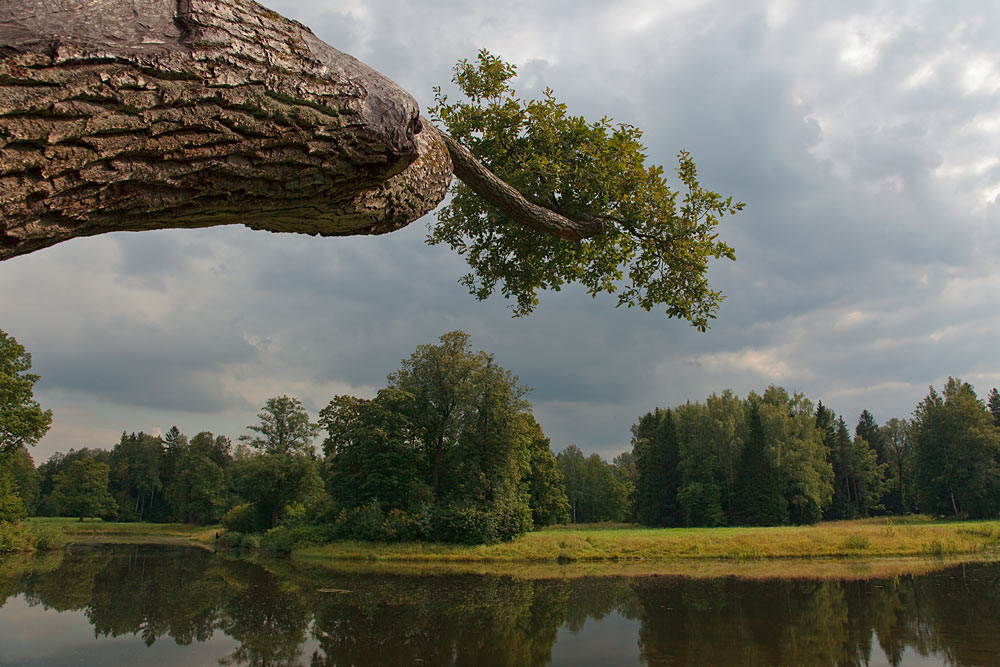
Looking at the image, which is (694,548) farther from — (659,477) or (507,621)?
(659,477)

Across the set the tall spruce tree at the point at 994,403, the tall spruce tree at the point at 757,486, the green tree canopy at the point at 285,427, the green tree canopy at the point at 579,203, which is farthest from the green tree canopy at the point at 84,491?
the tall spruce tree at the point at 994,403

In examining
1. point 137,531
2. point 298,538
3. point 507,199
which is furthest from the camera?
point 137,531

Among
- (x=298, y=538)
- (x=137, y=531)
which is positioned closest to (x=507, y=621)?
(x=298, y=538)

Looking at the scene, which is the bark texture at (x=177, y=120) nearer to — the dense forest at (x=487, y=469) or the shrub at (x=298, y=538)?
the dense forest at (x=487, y=469)

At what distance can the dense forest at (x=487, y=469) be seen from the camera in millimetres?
32344

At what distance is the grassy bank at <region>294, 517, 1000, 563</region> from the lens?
84.5ft

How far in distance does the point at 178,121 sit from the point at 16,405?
36.7m

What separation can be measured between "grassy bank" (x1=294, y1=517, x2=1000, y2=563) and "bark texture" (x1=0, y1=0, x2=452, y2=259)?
89.2ft

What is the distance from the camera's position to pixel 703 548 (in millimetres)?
26797

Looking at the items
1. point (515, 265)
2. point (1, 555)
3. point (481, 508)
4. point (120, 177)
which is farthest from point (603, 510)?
point (120, 177)

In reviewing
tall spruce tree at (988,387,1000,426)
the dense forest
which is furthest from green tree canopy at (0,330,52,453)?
tall spruce tree at (988,387,1000,426)

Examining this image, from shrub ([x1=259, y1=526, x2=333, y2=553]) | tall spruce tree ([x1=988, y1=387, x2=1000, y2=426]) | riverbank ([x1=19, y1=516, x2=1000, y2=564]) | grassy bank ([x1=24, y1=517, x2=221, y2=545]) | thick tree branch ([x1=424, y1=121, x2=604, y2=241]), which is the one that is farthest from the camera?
tall spruce tree ([x1=988, y1=387, x2=1000, y2=426])

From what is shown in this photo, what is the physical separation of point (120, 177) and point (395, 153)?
1157 millimetres

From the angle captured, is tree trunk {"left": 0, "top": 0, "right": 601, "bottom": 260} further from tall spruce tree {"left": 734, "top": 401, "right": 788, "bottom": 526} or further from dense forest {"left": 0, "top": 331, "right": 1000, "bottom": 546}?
tall spruce tree {"left": 734, "top": 401, "right": 788, "bottom": 526}
